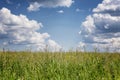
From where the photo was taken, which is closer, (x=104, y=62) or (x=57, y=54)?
(x=104, y=62)

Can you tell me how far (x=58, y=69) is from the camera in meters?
10.7

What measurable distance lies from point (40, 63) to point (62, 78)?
7.85ft

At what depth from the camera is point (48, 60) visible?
39.7 ft

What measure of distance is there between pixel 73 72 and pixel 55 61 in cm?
122

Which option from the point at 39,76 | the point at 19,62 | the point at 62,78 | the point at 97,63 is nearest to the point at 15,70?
the point at 19,62

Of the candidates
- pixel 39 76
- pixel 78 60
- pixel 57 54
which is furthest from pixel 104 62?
pixel 39 76

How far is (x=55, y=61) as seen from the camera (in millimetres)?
11625

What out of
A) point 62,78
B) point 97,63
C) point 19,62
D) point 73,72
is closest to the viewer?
point 62,78

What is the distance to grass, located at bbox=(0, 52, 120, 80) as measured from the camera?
996 cm

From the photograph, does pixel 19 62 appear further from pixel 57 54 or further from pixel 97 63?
pixel 97 63

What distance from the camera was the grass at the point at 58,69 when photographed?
9.96 metres

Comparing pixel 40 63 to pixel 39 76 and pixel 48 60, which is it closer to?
pixel 48 60

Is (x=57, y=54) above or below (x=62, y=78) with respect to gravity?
above

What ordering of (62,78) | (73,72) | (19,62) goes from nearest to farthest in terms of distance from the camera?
(62,78), (73,72), (19,62)
